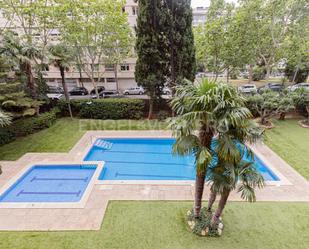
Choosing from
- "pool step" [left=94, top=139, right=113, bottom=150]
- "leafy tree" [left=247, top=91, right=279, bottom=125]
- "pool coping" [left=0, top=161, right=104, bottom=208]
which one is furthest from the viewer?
"leafy tree" [left=247, top=91, right=279, bottom=125]

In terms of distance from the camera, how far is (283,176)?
877cm

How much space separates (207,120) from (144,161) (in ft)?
23.7

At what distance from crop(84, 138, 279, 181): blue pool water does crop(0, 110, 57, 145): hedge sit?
16.1ft

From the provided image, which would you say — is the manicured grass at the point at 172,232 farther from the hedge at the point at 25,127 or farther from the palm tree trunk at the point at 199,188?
the hedge at the point at 25,127

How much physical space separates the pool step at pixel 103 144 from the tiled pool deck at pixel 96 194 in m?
1.53

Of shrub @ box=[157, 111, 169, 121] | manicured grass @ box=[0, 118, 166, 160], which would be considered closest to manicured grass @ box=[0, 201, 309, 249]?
manicured grass @ box=[0, 118, 166, 160]

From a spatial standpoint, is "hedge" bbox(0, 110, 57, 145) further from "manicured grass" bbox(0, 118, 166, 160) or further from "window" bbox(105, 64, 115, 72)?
"window" bbox(105, 64, 115, 72)

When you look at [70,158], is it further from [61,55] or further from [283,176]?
[283,176]

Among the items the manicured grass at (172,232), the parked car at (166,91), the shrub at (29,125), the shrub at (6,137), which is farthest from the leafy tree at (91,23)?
the manicured grass at (172,232)

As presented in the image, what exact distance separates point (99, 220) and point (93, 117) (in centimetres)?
1162

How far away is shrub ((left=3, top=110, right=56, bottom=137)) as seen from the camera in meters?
12.3

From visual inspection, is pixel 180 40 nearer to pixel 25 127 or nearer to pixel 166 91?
pixel 166 91

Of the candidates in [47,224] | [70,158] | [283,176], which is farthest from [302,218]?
[70,158]

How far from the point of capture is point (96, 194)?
24.7 feet
